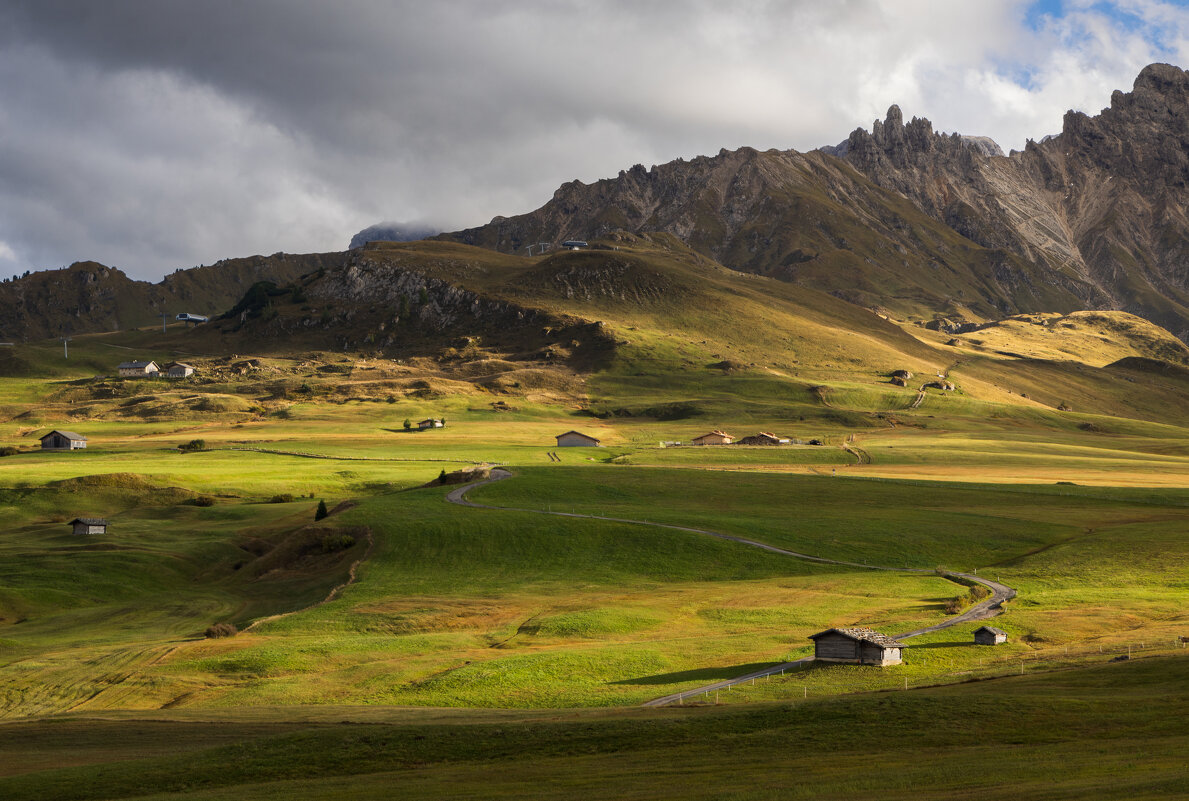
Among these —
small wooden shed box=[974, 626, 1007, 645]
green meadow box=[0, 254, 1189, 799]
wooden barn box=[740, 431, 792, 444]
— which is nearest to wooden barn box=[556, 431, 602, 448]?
green meadow box=[0, 254, 1189, 799]

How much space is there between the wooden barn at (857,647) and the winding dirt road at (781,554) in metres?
1.33

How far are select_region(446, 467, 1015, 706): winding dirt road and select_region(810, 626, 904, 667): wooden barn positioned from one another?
4.36ft

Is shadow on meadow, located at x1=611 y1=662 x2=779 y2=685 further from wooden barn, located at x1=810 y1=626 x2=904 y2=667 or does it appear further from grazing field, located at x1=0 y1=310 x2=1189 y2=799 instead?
wooden barn, located at x1=810 y1=626 x2=904 y2=667

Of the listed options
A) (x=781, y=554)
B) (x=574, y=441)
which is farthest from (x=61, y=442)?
(x=781, y=554)

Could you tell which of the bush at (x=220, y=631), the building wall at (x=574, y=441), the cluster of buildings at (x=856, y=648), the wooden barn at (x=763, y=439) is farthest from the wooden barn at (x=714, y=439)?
the cluster of buildings at (x=856, y=648)

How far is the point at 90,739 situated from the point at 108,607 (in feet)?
129

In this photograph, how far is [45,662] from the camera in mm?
61031

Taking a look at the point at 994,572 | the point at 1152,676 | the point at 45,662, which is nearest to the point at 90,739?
the point at 45,662

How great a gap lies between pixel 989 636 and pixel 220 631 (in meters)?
49.7

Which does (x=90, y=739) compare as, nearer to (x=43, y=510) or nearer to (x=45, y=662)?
(x=45, y=662)

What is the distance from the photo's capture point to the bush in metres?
68.4

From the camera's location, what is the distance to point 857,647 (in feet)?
189

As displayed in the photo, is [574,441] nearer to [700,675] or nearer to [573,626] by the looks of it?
[573,626]

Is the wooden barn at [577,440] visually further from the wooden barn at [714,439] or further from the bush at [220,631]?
the bush at [220,631]
